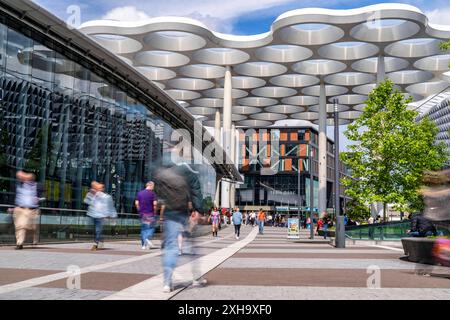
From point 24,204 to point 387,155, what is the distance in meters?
20.0

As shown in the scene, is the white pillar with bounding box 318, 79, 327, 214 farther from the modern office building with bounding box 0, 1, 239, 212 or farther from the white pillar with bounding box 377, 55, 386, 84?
the modern office building with bounding box 0, 1, 239, 212

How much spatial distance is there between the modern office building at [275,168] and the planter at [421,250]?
86125 millimetres

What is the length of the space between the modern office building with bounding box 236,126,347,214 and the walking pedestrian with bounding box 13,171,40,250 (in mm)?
86108

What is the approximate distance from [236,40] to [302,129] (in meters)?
53.2

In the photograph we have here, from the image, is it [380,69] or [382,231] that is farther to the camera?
[380,69]

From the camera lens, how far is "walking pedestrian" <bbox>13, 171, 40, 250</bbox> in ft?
42.7

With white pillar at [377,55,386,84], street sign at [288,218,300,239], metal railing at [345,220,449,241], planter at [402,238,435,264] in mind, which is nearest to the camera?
planter at [402,238,435,264]

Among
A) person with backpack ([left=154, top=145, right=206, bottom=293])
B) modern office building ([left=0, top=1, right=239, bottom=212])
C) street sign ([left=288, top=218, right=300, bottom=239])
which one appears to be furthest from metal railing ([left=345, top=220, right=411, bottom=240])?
person with backpack ([left=154, top=145, right=206, bottom=293])

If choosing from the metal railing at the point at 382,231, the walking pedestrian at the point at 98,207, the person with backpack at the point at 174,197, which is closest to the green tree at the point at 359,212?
the metal railing at the point at 382,231

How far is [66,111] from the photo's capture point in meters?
22.4

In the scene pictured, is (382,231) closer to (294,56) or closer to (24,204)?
(24,204)

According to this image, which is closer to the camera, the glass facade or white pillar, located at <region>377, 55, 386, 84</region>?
the glass facade

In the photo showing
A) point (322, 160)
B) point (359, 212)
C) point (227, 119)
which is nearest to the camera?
point (359, 212)

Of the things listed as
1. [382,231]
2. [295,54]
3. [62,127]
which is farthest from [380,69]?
[62,127]
